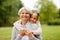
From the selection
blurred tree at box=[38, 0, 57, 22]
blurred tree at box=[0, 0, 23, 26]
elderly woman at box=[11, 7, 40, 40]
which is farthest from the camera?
blurred tree at box=[38, 0, 57, 22]

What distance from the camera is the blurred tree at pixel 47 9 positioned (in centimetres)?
3098

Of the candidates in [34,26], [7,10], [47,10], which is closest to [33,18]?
[34,26]

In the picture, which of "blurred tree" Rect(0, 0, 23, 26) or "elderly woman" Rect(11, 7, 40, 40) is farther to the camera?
"blurred tree" Rect(0, 0, 23, 26)

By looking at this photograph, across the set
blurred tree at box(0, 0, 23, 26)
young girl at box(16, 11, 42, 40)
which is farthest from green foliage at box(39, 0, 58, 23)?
young girl at box(16, 11, 42, 40)

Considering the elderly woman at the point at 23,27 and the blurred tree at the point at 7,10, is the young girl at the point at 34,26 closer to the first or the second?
the elderly woman at the point at 23,27

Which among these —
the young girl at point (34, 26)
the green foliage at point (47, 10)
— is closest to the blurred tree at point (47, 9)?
the green foliage at point (47, 10)

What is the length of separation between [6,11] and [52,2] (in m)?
10.4

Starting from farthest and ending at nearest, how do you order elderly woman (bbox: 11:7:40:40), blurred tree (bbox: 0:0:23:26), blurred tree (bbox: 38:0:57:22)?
1. blurred tree (bbox: 38:0:57:22)
2. blurred tree (bbox: 0:0:23:26)
3. elderly woman (bbox: 11:7:40:40)

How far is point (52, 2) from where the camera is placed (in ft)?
105

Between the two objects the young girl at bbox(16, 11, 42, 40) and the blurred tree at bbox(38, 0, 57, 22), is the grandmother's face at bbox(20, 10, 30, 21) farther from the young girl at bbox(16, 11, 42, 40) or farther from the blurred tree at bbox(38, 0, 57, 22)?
the blurred tree at bbox(38, 0, 57, 22)

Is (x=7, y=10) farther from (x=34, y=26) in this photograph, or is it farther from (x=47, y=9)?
(x=34, y=26)

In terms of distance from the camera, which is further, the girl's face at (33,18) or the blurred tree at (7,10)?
the blurred tree at (7,10)

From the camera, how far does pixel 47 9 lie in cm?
3092

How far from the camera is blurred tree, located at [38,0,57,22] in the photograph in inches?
1219
